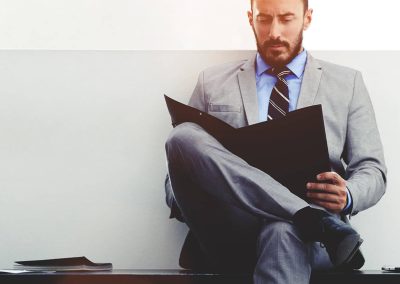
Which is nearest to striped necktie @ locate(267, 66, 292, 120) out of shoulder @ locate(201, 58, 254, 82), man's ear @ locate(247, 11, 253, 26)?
shoulder @ locate(201, 58, 254, 82)

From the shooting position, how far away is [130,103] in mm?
2314

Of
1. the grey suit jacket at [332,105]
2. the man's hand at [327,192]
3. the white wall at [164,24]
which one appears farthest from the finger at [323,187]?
the white wall at [164,24]

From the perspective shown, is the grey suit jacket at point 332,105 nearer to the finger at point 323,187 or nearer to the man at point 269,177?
the man at point 269,177

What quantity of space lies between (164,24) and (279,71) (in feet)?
1.75

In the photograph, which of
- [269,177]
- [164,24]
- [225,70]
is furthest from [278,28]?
[269,177]

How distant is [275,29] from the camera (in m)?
2.10

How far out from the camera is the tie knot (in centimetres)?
213

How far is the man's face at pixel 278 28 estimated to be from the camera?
210cm

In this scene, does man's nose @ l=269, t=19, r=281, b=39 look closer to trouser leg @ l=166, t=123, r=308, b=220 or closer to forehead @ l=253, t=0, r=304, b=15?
forehead @ l=253, t=0, r=304, b=15

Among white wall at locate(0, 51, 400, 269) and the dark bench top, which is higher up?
white wall at locate(0, 51, 400, 269)

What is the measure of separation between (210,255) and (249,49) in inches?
36.0

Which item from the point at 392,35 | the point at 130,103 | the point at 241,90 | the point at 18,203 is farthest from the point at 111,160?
the point at 392,35

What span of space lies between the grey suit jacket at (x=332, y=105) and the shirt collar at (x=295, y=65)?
2 centimetres

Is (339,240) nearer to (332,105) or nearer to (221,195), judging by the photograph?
(221,195)
